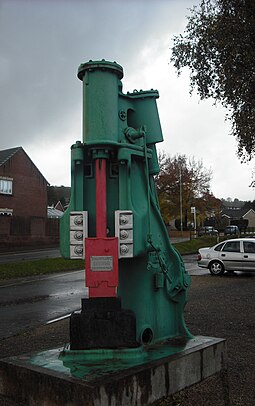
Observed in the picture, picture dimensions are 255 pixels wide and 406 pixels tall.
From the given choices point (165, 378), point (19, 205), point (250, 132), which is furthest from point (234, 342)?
point (19, 205)

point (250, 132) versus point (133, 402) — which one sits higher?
point (250, 132)

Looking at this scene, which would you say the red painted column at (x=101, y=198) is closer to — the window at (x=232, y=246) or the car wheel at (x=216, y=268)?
the window at (x=232, y=246)

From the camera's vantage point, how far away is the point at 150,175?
15.2 ft

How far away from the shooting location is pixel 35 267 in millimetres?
20875

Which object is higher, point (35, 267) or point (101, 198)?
A: point (101, 198)

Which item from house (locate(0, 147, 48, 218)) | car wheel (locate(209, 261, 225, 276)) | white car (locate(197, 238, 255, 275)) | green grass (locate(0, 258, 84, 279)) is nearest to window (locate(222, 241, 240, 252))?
white car (locate(197, 238, 255, 275))

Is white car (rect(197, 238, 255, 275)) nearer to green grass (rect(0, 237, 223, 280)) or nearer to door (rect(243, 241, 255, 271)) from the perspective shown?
door (rect(243, 241, 255, 271))

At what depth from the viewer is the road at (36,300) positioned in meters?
10.1

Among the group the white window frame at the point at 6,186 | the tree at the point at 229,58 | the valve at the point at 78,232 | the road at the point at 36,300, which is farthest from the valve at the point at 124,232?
the white window frame at the point at 6,186

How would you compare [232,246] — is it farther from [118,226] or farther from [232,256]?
[118,226]

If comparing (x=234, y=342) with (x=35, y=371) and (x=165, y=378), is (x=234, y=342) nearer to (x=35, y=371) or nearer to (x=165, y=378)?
(x=165, y=378)

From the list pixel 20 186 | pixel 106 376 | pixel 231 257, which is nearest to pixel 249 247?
pixel 231 257

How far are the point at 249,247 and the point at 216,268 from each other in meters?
1.62

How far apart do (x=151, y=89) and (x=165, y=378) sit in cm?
265
